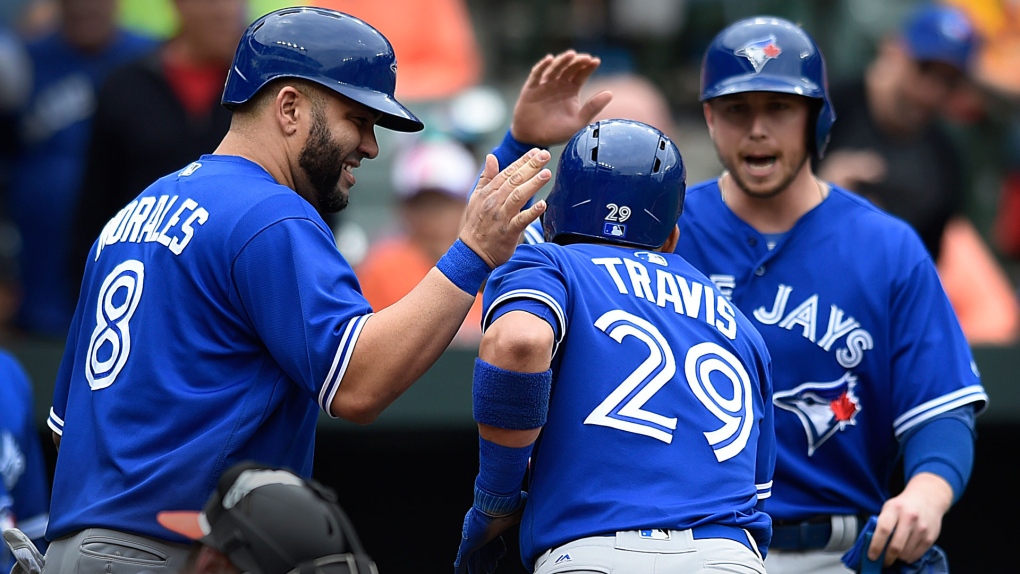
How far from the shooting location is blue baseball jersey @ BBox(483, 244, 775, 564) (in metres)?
2.80

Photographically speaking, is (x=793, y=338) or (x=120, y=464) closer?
(x=120, y=464)

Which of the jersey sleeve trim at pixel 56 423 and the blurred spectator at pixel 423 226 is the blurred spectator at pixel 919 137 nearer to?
the blurred spectator at pixel 423 226

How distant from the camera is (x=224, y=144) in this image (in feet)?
11.0

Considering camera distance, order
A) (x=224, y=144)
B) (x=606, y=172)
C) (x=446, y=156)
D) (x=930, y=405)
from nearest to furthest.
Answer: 1. (x=606, y=172)
2. (x=224, y=144)
3. (x=930, y=405)
4. (x=446, y=156)

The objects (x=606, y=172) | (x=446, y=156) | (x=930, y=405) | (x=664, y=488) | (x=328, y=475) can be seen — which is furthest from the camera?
(x=446, y=156)

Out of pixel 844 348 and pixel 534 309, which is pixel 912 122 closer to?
pixel 844 348

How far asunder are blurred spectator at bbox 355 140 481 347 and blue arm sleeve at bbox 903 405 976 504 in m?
2.63

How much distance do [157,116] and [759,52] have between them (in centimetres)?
303

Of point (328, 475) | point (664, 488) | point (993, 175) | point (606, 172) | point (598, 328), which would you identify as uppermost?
point (606, 172)

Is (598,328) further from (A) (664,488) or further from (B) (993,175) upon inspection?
(B) (993,175)

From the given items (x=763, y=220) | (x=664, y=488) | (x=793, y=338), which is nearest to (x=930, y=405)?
(x=793, y=338)

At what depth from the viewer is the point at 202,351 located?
9.79 feet

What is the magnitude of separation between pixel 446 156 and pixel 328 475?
1.66m

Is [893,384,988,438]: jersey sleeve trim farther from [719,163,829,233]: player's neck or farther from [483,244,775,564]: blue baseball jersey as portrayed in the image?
[483,244,775,564]: blue baseball jersey
